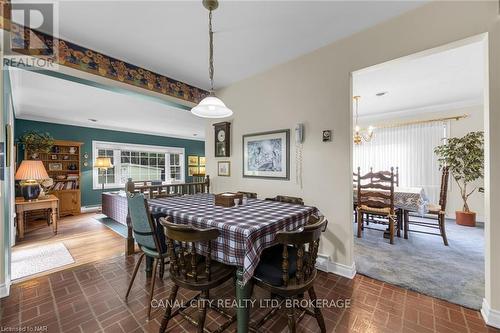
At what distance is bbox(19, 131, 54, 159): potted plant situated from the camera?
4.82 m

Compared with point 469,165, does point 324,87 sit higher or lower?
higher

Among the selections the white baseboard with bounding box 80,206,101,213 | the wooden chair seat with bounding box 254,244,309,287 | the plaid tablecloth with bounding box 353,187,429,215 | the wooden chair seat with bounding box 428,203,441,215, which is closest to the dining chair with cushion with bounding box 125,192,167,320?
the wooden chair seat with bounding box 254,244,309,287

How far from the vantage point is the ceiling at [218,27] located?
75.7 inches

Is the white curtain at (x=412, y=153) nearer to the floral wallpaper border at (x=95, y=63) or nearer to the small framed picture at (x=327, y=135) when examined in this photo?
the small framed picture at (x=327, y=135)

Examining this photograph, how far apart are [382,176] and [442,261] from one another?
1342mm

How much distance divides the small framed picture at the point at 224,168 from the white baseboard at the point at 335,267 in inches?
77.4

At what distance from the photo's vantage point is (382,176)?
11.4 ft

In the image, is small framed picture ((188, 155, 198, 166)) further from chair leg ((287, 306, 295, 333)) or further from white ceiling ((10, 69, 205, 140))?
chair leg ((287, 306, 295, 333))

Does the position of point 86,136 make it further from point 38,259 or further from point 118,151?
point 38,259

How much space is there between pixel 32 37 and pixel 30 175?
2.38 m

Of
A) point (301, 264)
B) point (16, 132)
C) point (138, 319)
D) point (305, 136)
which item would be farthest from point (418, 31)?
point (16, 132)

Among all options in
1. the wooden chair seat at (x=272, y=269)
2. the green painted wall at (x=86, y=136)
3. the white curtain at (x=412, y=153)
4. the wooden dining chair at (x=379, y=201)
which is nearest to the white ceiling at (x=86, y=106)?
the green painted wall at (x=86, y=136)

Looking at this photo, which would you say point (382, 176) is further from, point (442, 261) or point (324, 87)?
point (324, 87)

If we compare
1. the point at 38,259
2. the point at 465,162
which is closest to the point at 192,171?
the point at 38,259
